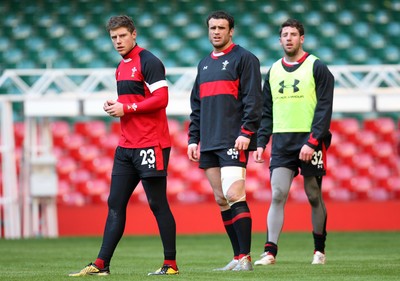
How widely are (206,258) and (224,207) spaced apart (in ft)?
5.35

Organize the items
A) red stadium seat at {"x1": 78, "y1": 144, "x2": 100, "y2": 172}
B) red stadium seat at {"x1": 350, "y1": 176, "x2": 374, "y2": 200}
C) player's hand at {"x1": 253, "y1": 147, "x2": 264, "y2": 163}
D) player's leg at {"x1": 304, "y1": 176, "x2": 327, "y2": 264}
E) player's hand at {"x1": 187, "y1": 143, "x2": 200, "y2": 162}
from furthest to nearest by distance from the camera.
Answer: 1. red stadium seat at {"x1": 78, "y1": 144, "x2": 100, "y2": 172}
2. red stadium seat at {"x1": 350, "y1": 176, "x2": 374, "y2": 200}
3. player's leg at {"x1": 304, "y1": 176, "x2": 327, "y2": 264}
4. player's hand at {"x1": 253, "y1": 147, "x2": 264, "y2": 163}
5. player's hand at {"x1": 187, "y1": 143, "x2": 200, "y2": 162}

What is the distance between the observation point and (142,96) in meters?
6.04

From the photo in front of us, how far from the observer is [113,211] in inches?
239

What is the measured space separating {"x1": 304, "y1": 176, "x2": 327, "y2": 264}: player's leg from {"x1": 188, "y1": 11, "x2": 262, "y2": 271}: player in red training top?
0.90m

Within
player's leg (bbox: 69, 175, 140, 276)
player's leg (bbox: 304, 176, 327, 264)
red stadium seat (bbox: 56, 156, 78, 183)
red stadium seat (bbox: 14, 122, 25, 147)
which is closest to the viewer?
player's leg (bbox: 69, 175, 140, 276)

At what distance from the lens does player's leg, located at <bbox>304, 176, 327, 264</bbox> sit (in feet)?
23.7

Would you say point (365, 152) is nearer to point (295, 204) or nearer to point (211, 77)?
point (295, 204)

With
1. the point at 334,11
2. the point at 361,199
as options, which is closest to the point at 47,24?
the point at 334,11

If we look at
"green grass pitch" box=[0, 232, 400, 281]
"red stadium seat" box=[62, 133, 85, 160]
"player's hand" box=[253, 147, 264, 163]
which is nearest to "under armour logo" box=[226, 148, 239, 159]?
"player's hand" box=[253, 147, 264, 163]

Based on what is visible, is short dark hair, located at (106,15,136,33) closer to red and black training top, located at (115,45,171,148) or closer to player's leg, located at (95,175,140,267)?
red and black training top, located at (115,45,171,148)

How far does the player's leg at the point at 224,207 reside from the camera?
6.50m

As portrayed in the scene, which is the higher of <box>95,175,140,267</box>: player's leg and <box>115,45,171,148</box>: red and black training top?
<box>115,45,171,148</box>: red and black training top

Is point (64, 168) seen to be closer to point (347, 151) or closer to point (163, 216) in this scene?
point (347, 151)

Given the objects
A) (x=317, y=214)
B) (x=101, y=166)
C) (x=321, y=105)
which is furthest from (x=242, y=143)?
(x=101, y=166)
